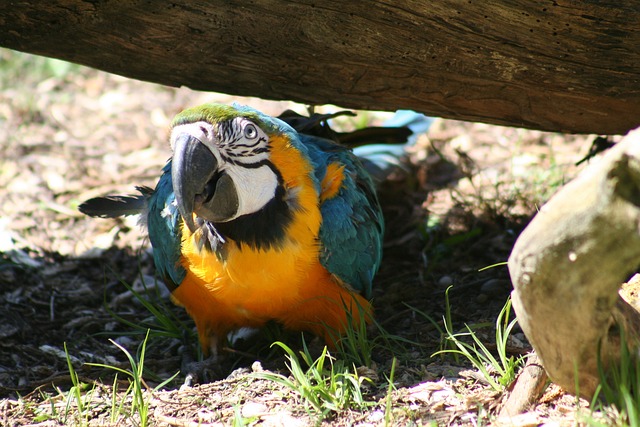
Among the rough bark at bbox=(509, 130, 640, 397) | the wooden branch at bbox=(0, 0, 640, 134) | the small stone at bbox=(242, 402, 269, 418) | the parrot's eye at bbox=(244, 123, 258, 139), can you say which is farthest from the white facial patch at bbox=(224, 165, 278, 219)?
the rough bark at bbox=(509, 130, 640, 397)

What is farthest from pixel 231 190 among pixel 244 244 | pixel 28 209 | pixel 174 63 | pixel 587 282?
pixel 28 209

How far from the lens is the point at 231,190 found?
2.79 m

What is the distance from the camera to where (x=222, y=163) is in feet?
9.11

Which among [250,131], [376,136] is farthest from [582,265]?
[376,136]

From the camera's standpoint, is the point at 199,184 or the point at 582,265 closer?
the point at 582,265

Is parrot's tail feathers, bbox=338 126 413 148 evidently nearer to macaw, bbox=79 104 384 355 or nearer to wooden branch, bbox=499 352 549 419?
macaw, bbox=79 104 384 355

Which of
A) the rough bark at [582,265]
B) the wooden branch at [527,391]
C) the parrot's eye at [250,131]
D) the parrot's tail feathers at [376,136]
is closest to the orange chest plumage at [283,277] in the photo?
the parrot's eye at [250,131]

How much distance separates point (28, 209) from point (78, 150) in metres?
0.94

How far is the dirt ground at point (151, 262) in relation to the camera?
2.71 metres

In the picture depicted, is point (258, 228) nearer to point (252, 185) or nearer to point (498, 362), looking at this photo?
point (252, 185)

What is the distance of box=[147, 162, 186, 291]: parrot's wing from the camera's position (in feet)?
10.1

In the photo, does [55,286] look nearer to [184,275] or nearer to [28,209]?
[28,209]

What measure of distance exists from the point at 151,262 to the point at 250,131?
5.98ft

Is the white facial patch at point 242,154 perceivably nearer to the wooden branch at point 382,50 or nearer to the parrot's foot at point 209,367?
the wooden branch at point 382,50
